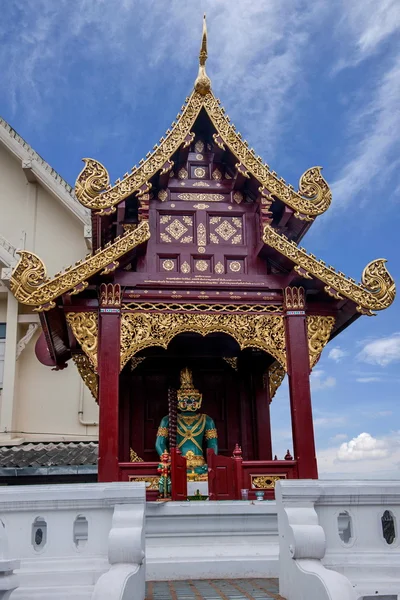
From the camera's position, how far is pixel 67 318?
910cm

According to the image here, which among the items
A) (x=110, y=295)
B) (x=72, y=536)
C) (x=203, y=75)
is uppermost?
(x=203, y=75)

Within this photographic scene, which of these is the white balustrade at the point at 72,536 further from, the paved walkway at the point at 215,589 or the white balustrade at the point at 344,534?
the white balustrade at the point at 344,534

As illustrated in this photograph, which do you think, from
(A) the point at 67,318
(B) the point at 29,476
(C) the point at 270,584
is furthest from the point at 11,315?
(C) the point at 270,584

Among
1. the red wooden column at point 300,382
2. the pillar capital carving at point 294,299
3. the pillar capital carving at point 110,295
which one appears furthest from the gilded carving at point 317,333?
the pillar capital carving at point 110,295

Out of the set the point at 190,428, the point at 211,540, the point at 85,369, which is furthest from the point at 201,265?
the point at 211,540

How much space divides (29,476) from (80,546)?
27.3ft

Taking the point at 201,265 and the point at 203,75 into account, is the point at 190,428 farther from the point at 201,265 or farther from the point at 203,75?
the point at 203,75

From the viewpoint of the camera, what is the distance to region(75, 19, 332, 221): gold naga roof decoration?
9422mm

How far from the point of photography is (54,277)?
8.89 meters

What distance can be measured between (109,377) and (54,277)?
157 cm

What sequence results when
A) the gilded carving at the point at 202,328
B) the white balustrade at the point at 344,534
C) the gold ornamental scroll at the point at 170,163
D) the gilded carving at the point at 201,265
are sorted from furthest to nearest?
the gilded carving at the point at 201,265 < the gold ornamental scroll at the point at 170,163 < the gilded carving at the point at 202,328 < the white balustrade at the point at 344,534

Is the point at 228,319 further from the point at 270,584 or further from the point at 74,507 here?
the point at 74,507

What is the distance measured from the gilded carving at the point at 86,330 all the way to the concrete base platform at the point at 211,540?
2.54 metres

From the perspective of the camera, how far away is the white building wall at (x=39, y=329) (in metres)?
15.8
